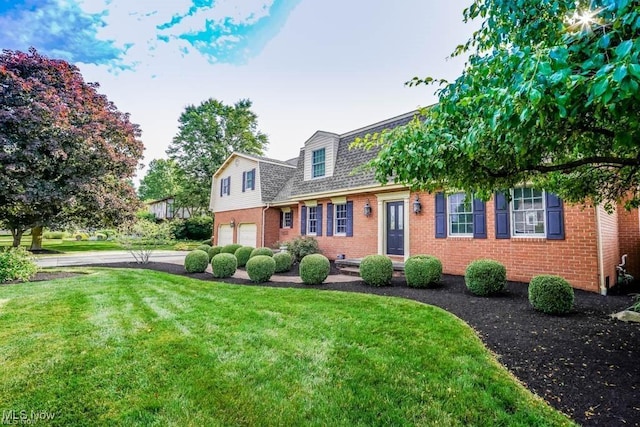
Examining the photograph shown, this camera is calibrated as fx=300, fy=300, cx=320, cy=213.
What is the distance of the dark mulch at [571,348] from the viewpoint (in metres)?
2.59

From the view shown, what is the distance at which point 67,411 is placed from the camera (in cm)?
241

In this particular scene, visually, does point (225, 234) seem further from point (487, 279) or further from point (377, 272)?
point (487, 279)

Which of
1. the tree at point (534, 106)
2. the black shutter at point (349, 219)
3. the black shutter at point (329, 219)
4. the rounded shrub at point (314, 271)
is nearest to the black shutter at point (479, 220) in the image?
the tree at point (534, 106)

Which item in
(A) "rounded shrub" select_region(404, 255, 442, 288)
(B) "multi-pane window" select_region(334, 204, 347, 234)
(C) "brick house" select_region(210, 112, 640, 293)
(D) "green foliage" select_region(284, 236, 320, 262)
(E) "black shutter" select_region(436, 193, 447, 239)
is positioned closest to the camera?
(C) "brick house" select_region(210, 112, 640, 293)

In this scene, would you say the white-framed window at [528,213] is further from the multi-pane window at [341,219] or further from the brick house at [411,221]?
the multi-pane window at [341,219]

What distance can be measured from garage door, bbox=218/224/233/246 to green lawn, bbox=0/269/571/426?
1267cm

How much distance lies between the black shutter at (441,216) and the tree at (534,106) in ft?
14.0

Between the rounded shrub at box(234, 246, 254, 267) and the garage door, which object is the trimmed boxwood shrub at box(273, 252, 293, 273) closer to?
the rounded shrub at box(234, 246, 254, 267)

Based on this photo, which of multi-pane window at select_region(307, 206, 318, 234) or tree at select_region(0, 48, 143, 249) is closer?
tree at select_region(0, 48, 143, 249)

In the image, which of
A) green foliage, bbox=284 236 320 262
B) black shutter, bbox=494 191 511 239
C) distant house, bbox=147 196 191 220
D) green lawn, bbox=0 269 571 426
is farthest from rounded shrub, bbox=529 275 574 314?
distant house, bbox=147 196 191 220

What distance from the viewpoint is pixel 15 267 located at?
26.3 ft

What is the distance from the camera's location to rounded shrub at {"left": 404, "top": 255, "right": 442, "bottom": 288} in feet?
22.7

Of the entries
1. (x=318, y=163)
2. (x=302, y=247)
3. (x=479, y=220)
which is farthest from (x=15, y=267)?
(x=479, y=220)

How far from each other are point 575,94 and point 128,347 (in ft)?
15.6
